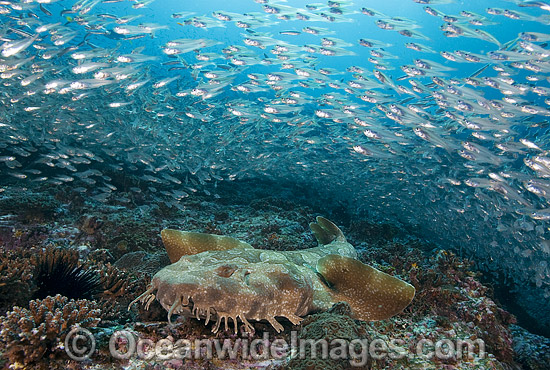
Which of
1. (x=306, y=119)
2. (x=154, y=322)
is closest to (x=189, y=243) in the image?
(x=154, y=322)

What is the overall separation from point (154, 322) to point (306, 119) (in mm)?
12356

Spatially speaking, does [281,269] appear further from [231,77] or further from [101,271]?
[231,77]

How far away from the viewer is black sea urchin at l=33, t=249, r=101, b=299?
3.70m

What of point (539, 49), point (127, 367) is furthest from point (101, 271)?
point (539, 49)

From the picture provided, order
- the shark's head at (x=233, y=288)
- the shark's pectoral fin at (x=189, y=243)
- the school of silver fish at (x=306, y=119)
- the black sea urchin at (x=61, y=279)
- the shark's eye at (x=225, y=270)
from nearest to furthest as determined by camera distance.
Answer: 1. the shark's head at (x=233, y=288)
2. the shark's eye at (x=225, y=270)
3. the black sea urchin at (x=61, y=279)
4. the shark's pectoral fin at (x=189, y=243)
5. the school of silver fish at (x=306, y=119)

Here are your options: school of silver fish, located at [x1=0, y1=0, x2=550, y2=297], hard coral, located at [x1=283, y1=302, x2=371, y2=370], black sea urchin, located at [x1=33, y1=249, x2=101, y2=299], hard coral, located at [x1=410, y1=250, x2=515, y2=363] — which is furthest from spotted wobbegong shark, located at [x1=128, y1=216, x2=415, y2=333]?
school of silver fish, located at [x1=0, y1=0, x2=550, y2=297]

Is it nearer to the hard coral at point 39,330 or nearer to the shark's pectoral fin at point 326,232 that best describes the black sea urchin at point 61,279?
the hard coral at point 39,330

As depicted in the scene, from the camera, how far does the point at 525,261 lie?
1121 centimetres

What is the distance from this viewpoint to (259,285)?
9.46ft

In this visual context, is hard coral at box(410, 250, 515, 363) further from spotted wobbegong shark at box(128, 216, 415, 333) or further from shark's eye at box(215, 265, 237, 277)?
shark's eye at box(215, 265, 237, 277)

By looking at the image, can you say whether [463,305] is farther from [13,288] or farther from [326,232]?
[13,288]
